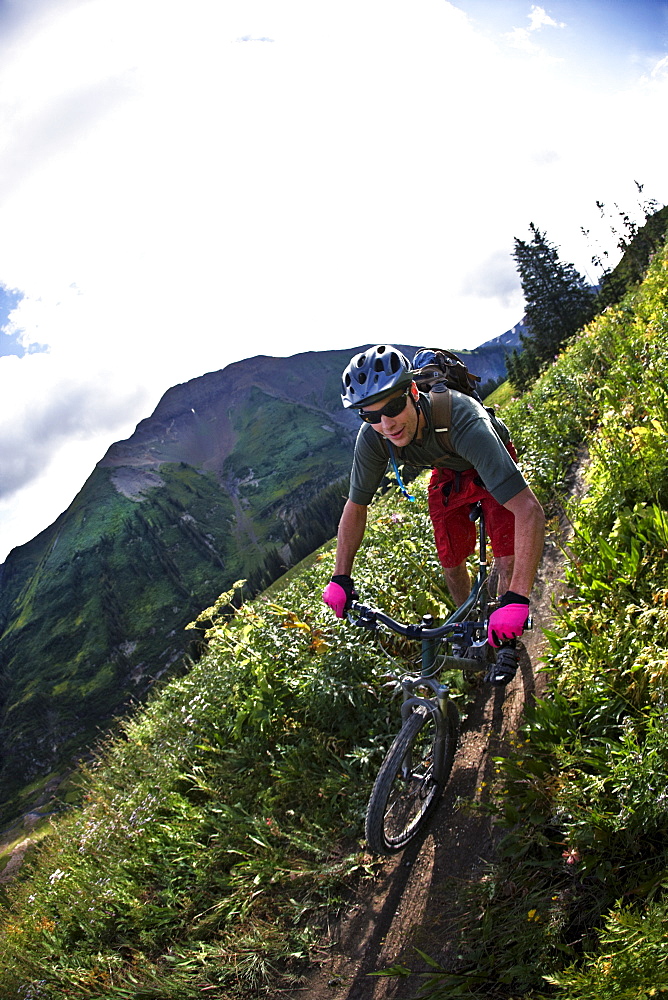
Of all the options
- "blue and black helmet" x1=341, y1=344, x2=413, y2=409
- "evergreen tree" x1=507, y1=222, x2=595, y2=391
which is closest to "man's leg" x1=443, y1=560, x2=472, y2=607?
"blue and black helmet" x1=341, y1=344, x2=413, y2=409

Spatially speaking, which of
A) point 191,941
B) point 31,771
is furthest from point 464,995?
point 31,771

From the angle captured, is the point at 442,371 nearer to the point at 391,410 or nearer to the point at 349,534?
the point at 391,410

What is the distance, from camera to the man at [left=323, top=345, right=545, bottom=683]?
11.0 ft

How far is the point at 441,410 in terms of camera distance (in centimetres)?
369

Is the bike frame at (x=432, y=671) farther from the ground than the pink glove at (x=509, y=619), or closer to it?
closer to it

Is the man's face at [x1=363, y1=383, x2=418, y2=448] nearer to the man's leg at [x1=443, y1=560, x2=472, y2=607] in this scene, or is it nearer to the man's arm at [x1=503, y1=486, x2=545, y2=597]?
the man's arm at [x1=503, y1=486, x2=545, y2=597]

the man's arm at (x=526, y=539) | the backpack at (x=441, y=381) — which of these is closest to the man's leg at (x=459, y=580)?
the backpack at (x=441, y=381)

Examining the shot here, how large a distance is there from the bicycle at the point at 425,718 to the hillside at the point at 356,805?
343mm

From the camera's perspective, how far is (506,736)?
476 cm

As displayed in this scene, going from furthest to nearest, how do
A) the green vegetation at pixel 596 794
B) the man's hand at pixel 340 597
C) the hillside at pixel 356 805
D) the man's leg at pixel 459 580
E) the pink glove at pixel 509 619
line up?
the man's leg at pixel 459 580 < the man's hand at pixel 340 597 < the pink glove at pixel 509 619 < the hillside at pixel 356 805 < the green vegetation at pixel 596 794

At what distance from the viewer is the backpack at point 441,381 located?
370 cm

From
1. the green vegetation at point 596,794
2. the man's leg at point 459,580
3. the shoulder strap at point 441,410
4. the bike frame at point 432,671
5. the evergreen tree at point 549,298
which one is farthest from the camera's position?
the evergreen tree at point 549,298

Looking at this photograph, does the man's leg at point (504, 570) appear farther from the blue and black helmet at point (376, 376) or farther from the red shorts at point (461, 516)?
the blue and black helmet at point (376, 376)

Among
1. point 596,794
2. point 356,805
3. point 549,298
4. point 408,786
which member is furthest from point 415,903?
point 549,298
